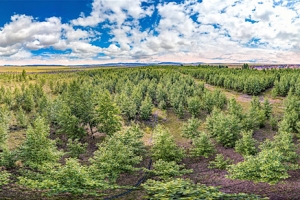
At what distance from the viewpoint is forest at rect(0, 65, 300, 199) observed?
25.4 meters

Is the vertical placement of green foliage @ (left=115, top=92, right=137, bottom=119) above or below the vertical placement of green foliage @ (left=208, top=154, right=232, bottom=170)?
above

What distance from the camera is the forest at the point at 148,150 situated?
83.4ft

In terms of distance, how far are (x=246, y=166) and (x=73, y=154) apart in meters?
33.4

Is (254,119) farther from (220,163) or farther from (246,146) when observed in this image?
(220,163)

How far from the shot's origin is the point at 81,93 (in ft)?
213

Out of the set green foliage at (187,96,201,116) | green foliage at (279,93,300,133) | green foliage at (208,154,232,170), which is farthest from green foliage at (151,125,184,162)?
green foliage at (187,96,201,116)

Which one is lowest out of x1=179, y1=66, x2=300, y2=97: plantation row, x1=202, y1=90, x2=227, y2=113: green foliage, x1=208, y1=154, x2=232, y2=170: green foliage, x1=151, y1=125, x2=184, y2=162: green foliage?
x1=208, y1=154, x2=232, y2=170: green foliage

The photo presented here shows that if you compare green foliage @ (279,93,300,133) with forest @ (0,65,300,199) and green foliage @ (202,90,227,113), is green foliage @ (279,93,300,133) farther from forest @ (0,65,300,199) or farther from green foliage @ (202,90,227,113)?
green foliage @ (202,90,227,113)

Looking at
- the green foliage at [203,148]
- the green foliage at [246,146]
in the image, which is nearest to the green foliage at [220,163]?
the green foliage at [246,146]

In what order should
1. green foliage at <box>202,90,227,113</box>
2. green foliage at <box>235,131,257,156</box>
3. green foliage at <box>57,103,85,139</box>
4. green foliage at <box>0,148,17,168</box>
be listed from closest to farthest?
green foliage at <box>0,148,17,168</box> → green foliage at <box>235,131,257,156</box> → green foliage at <box>57,103,85,139</box> → green foliage at <box>202,90,227,113</box>

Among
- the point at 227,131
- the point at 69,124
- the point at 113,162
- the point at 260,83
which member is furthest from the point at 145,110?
the point at 260,83

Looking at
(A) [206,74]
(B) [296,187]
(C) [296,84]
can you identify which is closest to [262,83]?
(C) [296,84]

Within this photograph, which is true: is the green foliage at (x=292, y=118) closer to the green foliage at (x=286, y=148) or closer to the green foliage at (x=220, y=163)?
the green foliage at (x=286, y=148)

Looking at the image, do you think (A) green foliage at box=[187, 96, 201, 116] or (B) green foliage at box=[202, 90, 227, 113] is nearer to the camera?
(A) green foliage at box=[187, 96, 201, 116]
